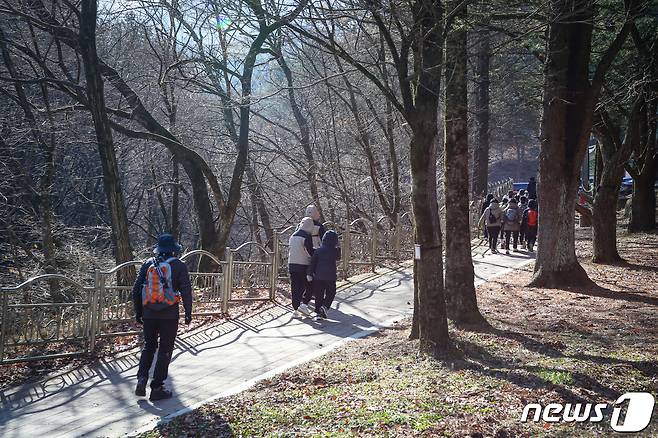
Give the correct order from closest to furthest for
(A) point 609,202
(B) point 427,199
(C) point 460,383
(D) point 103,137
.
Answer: (C) point 460,383
(B) point 427,199
(D) point 103,137
(A) point 609,202

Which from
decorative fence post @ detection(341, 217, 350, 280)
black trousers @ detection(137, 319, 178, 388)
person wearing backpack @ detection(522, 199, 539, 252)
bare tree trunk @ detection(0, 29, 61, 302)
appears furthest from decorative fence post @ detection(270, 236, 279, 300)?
person wearing backpack @ detection(522, 199, 539, 252)

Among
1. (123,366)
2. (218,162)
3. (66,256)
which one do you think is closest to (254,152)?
(218,162)

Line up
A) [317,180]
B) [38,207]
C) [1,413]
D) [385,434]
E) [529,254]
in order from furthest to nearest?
[317,180] < [529,254] < [38,207] < [1,413] < [385,434]

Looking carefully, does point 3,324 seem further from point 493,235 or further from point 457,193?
point 493,235

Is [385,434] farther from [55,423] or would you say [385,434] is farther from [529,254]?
[529,254]

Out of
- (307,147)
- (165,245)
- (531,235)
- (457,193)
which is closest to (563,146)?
(457,193)

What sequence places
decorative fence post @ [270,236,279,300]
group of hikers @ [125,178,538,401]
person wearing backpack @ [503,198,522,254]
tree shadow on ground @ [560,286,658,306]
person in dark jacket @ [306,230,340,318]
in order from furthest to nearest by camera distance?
person wearing backpack @ [503,198,522,254], decorative fence post @ [270,236,279,300], tree shadow on ground @ [560,286,658,306], person in dark jacket @ [306,230,340,318], group of hikers @ [125,178,538,401]

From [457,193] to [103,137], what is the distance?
7978 mm

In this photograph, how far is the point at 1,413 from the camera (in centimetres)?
710

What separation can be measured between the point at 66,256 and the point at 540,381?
46.5 ft

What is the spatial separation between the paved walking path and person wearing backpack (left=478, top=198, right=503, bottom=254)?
25.7 feet

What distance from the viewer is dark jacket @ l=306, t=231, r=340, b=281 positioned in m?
11.2

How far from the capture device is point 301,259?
11.5 meters

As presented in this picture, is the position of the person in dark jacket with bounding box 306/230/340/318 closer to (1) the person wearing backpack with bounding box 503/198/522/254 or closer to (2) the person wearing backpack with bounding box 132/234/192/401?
(2) the person wearing backpack with bounding box 132/234/192/401
